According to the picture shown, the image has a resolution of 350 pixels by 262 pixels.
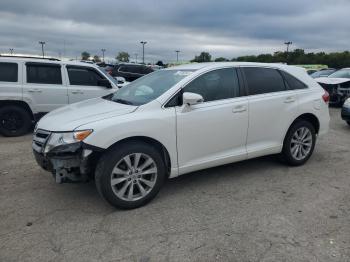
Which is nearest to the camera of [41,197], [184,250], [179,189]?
[184,250]

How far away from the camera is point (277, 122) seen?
15.7 feet

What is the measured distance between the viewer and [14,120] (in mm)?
7285

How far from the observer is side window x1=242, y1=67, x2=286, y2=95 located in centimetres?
465

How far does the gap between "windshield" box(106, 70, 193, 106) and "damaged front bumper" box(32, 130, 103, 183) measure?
35.5 inches

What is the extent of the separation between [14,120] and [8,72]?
3.47 feet

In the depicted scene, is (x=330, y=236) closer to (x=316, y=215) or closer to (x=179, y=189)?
(x=316, y=215)

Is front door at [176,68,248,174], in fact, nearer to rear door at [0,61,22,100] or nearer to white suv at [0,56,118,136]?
white suv at [0,56,118,136]

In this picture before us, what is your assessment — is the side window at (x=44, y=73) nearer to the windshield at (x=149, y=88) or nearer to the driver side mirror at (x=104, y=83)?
the driver side mirror at (x=104, y=83)

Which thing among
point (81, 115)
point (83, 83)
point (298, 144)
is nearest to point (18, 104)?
point (83, 83)

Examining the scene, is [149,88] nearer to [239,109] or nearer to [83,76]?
[239,109]

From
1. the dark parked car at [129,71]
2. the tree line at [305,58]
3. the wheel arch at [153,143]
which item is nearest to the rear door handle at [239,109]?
the wheel arch at [153,143]

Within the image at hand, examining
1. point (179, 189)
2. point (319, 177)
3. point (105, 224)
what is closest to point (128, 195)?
point (105, 224)

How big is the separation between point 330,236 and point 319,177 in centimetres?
174

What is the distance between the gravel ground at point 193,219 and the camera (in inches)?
115
